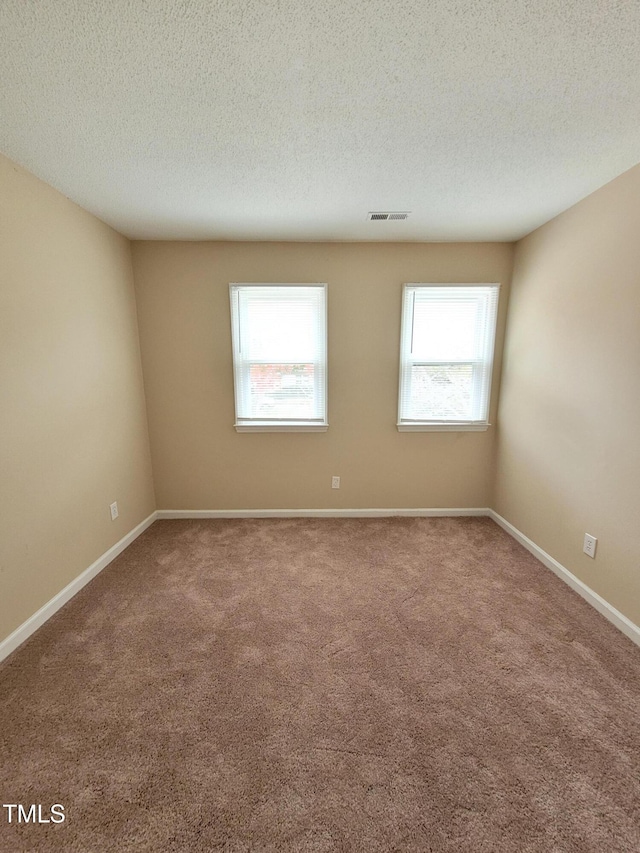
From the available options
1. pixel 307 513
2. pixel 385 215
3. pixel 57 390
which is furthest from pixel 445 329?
pixel 57 390

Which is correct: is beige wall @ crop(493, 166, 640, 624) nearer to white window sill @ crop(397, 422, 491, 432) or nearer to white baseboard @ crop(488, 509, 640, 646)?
white baseboard @ crop(488, 509, 640, 646)

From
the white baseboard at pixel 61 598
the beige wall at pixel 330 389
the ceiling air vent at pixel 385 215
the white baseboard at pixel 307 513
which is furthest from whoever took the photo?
the white baseboard at pixel 307 513

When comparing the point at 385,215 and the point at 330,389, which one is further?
the point at 330,389

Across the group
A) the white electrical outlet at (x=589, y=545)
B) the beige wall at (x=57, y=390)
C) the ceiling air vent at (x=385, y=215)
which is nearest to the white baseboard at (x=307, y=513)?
the beige wall at (x=57, y=390)

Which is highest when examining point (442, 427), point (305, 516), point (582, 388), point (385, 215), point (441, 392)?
point (385, 215)

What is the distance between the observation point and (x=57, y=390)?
2.04 metres

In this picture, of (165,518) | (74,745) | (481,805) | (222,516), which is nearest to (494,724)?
(481,805)

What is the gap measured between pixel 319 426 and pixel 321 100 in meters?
2.19

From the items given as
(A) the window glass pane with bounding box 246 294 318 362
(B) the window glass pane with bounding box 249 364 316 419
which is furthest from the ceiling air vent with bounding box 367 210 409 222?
(B) the window glass pane with bounding box 249 364 316 419

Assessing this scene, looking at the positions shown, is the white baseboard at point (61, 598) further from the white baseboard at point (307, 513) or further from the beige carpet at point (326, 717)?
the white baseboard at point (307, 513)

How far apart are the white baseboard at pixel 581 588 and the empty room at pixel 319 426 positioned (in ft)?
0.07

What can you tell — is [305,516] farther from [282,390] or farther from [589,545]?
[589,545]

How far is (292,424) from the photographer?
3.05 m

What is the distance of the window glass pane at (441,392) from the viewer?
3012 mm
